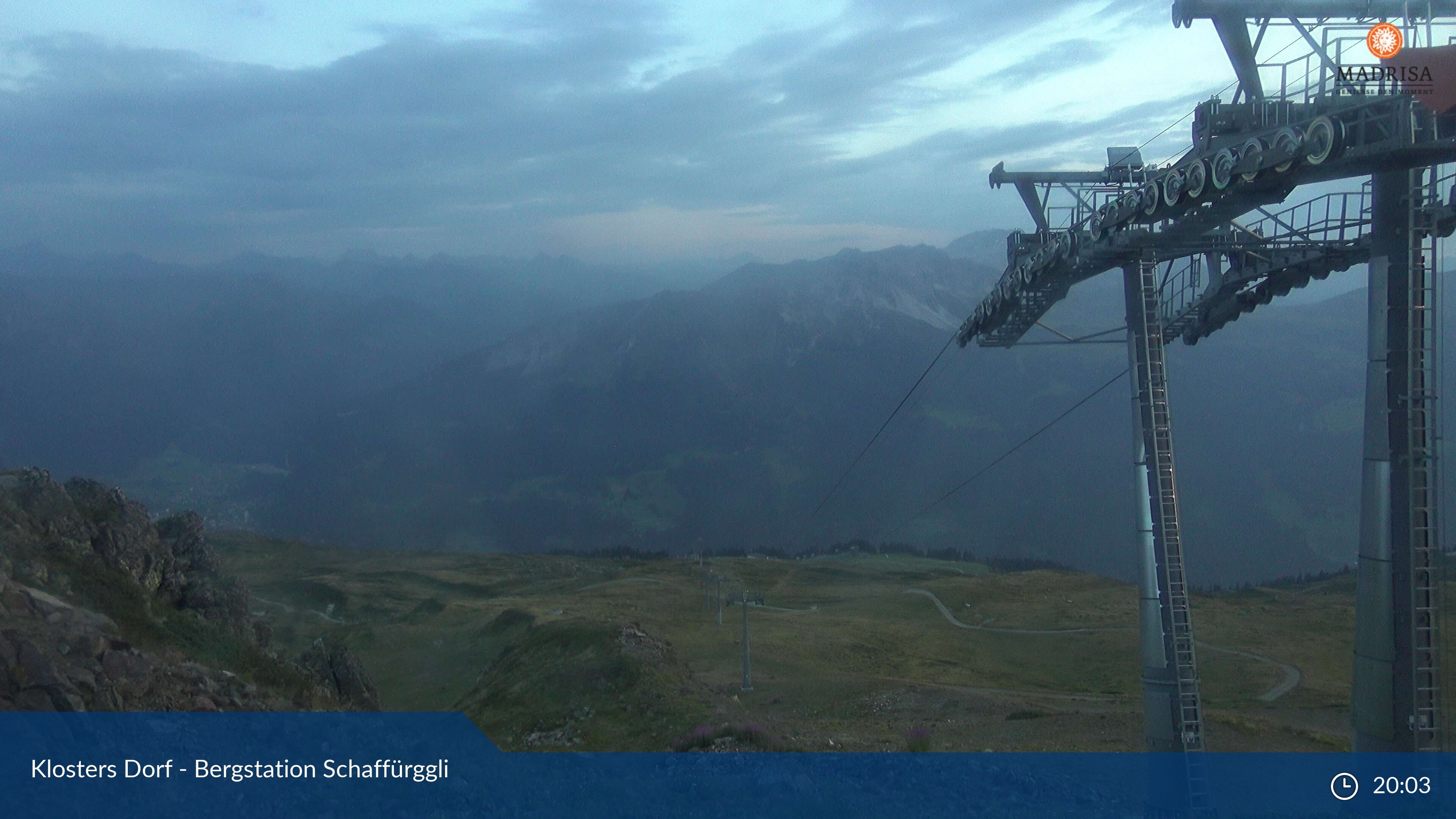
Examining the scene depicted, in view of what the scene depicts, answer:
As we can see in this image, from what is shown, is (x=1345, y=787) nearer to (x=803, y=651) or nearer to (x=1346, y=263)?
(x=1346, y=263)

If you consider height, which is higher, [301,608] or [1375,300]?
[1375,300]

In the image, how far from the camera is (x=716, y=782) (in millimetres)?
14250

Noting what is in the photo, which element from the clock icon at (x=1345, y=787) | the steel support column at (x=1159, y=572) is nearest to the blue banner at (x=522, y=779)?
the clock icon at (x=1345, y=787)

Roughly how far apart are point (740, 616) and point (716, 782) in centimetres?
5166

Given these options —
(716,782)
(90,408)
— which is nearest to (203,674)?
(716,782)

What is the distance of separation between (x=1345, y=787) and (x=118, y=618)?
66.1ft

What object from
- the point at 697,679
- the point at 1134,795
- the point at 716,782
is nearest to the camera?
the point at 716,782

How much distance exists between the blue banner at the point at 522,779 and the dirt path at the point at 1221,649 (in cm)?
2131

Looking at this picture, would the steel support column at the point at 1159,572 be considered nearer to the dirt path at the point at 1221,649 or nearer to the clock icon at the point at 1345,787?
the clock icon at the point at 1345,787

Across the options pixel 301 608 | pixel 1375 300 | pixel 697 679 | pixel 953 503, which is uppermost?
pixel 1375 300

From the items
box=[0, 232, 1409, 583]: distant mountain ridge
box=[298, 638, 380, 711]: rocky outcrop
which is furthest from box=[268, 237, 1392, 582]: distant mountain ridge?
box=[298, 638, 380, 711]: rocky outcrop

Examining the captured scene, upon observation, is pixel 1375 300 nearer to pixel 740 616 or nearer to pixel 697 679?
pixel 697 679

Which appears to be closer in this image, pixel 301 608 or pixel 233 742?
pixel 233 742

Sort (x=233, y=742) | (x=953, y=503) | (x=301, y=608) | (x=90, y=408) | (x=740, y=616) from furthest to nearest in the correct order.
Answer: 1. (x=90, y=408)
2. (x=953, y=503)
3. (x=740, y=616)
4. (x=301, y=608)
5. (x=233, y=742)
